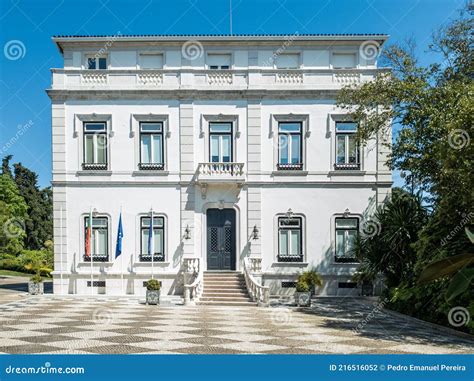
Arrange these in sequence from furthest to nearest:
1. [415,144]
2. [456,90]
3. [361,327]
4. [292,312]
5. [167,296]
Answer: [167,296], [292,312], [415,144], [456,90], [361,327]

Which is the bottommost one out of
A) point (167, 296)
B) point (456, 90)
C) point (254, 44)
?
point (167, 296)

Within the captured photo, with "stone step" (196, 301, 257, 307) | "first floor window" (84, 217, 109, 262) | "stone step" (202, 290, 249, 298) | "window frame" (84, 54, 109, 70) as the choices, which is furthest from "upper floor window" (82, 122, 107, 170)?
"stone step" (196, 301, 257, 307)

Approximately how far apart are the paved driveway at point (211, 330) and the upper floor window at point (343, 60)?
1039 cm

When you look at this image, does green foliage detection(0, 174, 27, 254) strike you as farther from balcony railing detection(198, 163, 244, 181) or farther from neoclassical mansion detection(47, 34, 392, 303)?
balcony railing detection(198, 163, 244, 181)

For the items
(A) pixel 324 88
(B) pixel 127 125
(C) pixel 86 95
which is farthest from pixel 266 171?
(C) pixel 86 95

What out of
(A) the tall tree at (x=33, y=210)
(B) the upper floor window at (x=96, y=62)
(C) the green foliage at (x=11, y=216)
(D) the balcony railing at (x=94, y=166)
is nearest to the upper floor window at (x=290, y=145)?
(D) the balcony railing at (x=94, y=166)

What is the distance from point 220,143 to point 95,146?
5289 millimetres

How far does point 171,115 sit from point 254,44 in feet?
15.4

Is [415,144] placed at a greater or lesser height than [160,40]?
lesser

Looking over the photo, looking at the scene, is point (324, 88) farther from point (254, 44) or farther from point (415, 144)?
point (415, 144)

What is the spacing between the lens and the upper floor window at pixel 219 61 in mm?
23156

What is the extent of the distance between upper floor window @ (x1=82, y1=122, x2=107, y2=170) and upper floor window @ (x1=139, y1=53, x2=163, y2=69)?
313cm

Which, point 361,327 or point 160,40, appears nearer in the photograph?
point 361,327

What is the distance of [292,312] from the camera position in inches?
688
